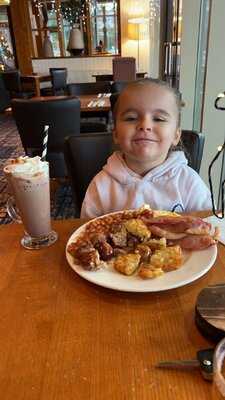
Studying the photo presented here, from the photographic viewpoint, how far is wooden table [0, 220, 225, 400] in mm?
459

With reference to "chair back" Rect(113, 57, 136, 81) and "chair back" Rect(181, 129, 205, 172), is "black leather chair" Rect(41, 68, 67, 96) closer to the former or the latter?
"chair back" Rect(113, 57, 136, 81)

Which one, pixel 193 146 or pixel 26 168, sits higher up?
pixel 26 168

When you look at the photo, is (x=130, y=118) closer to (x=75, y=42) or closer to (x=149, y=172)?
(x=149, y=172)

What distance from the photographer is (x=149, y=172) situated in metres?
1.15

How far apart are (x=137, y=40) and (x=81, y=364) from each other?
26.2ft

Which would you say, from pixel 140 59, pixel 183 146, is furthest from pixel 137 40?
pixel 183 146

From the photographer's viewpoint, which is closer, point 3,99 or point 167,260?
point 167,260

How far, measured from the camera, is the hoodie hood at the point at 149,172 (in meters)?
1.15

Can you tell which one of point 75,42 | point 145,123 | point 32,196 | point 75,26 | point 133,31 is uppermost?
point 75,26

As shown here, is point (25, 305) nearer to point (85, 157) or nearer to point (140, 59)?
point (85, 157)

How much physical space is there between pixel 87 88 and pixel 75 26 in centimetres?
423

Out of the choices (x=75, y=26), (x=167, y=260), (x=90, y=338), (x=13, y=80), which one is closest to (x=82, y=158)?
(x=167, y=260)

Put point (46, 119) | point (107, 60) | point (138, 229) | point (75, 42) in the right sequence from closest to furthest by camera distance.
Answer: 1. point (138, 229)
2. point (46, 119)
3. point (75, 42)
4. point (107, 60)

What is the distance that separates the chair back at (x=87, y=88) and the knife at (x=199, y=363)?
4.48 m
